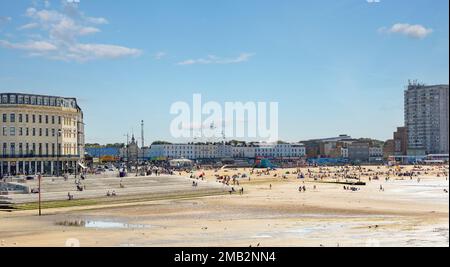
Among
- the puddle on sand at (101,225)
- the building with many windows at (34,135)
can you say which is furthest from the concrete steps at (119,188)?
the building with many windows at (34,135)

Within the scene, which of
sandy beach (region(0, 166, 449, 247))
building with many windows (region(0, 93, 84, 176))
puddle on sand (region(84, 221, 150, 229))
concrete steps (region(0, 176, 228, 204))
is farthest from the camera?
building with many windows (region(0, 93, 84, 176))

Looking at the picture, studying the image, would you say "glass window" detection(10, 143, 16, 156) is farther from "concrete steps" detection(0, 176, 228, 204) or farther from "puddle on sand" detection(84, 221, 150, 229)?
"puddle on sand" detection(84, 221, 150, 229)

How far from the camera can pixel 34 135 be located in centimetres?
7425

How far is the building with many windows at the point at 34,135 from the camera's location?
2815 inches

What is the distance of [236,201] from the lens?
170ft

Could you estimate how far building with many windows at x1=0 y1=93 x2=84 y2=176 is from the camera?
71500mm

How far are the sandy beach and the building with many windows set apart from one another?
29.4m

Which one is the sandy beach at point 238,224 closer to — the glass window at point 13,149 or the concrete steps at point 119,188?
the concrete steps at point 119,188

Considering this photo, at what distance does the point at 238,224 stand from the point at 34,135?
158 feet

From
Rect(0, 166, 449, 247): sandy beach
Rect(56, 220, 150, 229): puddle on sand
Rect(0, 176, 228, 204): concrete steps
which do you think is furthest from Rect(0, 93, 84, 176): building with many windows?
Rect(56, 220, 150, 229): puddle on sand

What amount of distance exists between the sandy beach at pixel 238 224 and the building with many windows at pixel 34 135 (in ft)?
96.5

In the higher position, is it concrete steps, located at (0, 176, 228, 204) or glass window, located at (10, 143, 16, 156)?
glass window, located at (10, 143, 16, 156)
